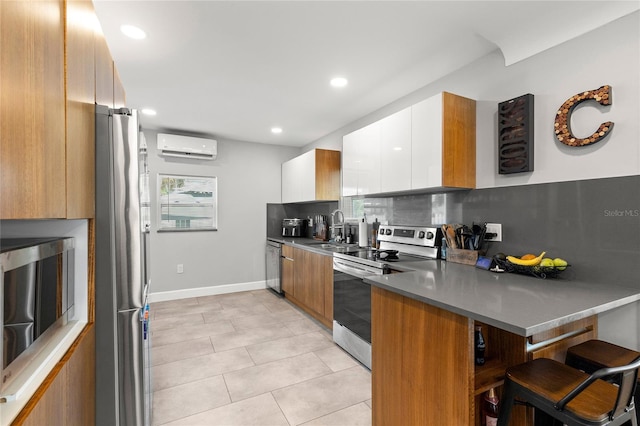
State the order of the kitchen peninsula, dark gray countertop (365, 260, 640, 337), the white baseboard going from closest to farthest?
dark gray countertop (365, 260, 640, 337)
the kitchen peninsula
the white baseboard

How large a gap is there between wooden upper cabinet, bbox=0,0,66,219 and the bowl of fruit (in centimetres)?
222

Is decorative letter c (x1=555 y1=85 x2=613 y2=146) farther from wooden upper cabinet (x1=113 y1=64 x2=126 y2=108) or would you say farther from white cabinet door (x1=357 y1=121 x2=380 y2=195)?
wooden upper cabinet (x1=113 y1=64 x2=126 y2=108)

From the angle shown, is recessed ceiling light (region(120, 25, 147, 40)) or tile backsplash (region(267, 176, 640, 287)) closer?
tile backsplash (region(267, 176, 640, 287))

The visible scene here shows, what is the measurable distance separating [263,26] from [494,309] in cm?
204

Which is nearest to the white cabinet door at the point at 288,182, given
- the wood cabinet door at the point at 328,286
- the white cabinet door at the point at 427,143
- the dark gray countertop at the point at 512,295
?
the wood cabinet door at the point at 328,286

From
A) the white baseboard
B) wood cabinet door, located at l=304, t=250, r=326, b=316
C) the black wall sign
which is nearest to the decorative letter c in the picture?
the black wall sign

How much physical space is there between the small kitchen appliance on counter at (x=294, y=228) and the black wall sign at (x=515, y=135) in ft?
10.9

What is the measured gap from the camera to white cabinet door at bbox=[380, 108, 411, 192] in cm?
248

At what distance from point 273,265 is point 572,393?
13.3ft

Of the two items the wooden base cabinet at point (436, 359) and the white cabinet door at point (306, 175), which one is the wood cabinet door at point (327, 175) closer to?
the white cabinet door at point (306, 175)

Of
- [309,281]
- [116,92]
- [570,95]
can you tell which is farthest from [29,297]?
[309,281]

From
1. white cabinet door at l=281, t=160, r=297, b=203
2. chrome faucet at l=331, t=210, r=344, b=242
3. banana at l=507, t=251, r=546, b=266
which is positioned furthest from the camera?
white cabinet door at l=281, t=160, r=297, b=203

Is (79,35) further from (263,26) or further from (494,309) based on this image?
(494,309)

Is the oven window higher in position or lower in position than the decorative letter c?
lower
